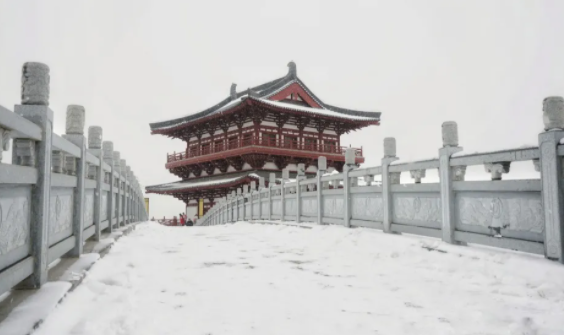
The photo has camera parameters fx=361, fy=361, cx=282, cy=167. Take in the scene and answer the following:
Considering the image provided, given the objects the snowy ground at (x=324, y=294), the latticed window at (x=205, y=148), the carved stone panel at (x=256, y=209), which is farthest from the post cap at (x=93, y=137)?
the latticed window at (x=205, y=148)

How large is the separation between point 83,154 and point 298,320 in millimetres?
3514

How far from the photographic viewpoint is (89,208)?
5602 millimetres

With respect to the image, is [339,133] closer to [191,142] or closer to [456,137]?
[191,142]

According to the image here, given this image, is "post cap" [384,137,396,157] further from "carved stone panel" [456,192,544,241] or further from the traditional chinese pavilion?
the traditional chinese pavilion

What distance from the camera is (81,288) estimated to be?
322 centimetres

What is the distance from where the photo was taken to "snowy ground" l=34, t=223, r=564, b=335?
2.56 m

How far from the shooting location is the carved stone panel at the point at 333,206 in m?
9.04

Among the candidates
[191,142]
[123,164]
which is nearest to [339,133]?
[191,142]

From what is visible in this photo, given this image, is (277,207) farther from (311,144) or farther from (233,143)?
(311,144)

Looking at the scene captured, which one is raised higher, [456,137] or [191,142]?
[191,142]

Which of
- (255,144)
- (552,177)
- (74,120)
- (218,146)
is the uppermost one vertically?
(218,146)

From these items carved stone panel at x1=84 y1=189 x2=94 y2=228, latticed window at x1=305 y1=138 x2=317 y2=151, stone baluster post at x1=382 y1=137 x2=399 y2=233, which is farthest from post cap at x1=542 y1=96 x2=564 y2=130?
latticed window at x1=305 y1=138 x2=317 y2=151

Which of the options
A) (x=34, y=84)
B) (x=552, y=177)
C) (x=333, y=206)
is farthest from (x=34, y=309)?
(x=333, y=206)

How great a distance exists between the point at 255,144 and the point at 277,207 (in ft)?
30.5
